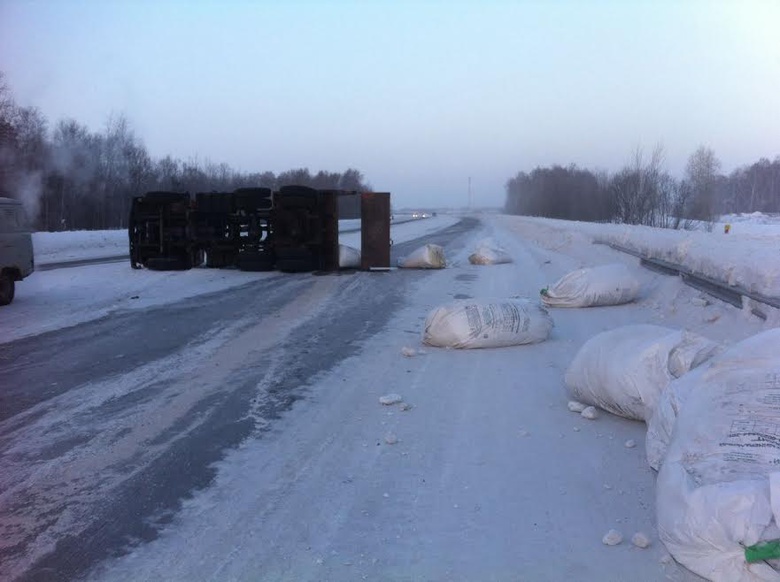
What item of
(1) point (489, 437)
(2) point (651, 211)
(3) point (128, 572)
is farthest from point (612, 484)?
(2) point (651, 211)

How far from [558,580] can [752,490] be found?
3.39ft

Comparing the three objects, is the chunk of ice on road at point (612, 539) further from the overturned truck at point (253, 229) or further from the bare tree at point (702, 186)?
the bare tree at point (702, 186)

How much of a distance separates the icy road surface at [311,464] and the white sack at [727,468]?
0.29 metres

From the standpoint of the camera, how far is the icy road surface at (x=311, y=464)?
395 centimetres

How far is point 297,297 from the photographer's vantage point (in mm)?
15227

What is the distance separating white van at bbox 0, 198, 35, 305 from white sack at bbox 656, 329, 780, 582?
494 inches

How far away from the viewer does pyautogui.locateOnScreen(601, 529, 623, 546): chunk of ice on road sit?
4059 millimetres

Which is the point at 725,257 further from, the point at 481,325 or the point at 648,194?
the point at 648,194

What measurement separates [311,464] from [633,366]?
2800 mm

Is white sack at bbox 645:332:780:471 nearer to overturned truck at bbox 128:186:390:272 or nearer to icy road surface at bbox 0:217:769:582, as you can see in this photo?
icy road surface at bbox 0:217:769:582

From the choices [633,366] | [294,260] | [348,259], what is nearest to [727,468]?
[633,366]

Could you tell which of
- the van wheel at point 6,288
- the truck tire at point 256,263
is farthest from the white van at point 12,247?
the truck tire at point 256,263

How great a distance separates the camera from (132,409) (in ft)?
22.3

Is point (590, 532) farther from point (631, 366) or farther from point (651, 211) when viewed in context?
point (651, 211)
